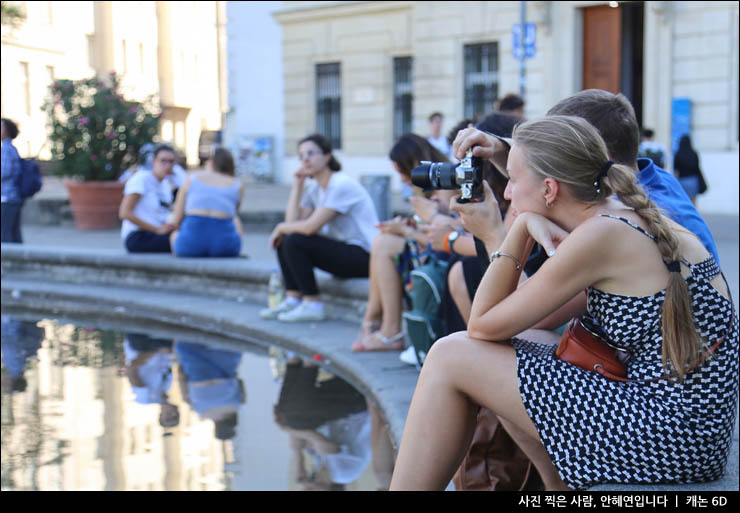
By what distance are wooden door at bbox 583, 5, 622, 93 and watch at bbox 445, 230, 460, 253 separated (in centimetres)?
1391

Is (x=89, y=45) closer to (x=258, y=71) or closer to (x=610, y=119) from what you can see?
(x=258, y=71)

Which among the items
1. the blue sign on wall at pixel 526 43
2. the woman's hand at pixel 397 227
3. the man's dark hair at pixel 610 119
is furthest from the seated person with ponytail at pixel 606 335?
the blue sign on wall at pixel 526 43

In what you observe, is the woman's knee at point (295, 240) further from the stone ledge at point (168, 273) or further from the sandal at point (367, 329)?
the sandal at point (367, 329)

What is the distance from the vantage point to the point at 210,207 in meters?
8.33

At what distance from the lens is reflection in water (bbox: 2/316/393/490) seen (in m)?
4.02

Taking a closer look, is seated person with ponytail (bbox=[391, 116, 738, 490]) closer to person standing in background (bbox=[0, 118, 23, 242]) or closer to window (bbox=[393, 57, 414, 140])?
person standing in background (bbox=[0, 118, 23, 242])

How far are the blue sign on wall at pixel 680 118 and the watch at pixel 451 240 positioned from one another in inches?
489

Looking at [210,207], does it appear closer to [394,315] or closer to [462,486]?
[394,315]

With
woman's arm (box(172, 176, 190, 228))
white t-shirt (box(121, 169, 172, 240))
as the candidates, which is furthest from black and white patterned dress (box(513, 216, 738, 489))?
white t-shirt (box(121, 169, 172, 240))
